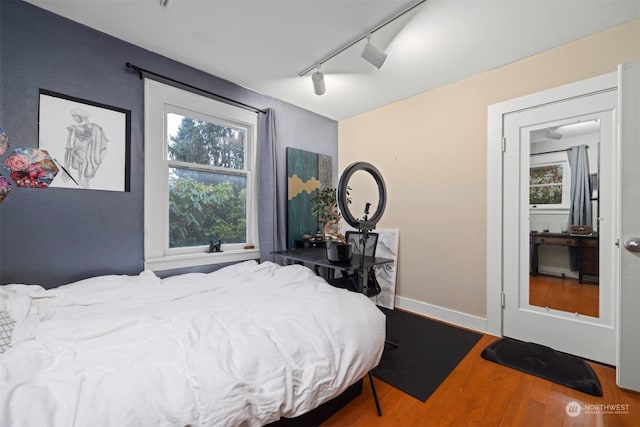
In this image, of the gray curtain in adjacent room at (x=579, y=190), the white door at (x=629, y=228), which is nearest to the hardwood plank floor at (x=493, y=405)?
the white door at (x=629, y=228)

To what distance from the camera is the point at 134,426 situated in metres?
0.73

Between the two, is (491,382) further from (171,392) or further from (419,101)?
(419,101)

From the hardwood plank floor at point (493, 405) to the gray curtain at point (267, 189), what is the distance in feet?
5.10

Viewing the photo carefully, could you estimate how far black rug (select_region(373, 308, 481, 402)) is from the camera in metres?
1.72

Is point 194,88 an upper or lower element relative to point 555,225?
upper

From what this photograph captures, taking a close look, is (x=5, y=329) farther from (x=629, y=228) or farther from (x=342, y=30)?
(x=629, y=228)

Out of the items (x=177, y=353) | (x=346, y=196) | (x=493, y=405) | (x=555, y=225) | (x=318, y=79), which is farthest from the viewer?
(x=318, y=79)

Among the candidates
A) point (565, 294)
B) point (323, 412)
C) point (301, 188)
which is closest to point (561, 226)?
point (565, 294)

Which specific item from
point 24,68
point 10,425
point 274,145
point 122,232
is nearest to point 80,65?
point 24,68

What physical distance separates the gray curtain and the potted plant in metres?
0.49

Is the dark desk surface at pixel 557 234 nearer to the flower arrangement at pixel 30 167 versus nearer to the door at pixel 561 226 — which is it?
the door at pixel 561 226

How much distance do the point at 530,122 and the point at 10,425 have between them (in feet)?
10.7

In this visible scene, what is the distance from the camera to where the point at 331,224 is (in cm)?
253

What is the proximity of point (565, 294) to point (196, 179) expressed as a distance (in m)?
3.34
